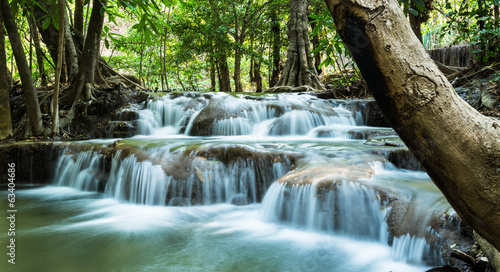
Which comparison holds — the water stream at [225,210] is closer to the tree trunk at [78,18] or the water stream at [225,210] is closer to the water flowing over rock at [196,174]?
the water flowing over rock at [196,174]

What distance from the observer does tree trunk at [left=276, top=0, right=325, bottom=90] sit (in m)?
12.4

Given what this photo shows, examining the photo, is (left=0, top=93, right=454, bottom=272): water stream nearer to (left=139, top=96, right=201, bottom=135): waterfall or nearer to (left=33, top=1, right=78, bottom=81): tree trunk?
(left=139, top=96, right=201, bottom=135): waterfall

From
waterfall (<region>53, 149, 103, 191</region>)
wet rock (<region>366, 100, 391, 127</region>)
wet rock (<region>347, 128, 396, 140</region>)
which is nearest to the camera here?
waterfall (<region>53, 149, 103, 191</region>)

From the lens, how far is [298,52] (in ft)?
41.1

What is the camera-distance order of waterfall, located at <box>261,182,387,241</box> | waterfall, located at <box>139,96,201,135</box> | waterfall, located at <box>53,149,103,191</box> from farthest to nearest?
waterfall, located at <box>139,96,201,135</box>
waterfall, located at <box>53,149,103,191</box>
waterfall, located at <box>261,182,387,241</box>

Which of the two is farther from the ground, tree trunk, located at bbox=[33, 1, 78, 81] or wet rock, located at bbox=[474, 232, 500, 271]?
tree trunk, located at bbox=[33, 1, 78, 81]

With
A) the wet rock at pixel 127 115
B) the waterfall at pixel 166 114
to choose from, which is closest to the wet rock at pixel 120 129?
the waterfall at pixel 166 114

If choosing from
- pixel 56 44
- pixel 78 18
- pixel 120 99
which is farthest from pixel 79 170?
pixel 78 18

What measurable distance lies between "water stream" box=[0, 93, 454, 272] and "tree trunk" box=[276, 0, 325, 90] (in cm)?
581

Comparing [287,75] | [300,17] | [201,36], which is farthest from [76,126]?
[300,17]

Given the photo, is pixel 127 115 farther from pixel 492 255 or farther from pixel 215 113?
pixel 492 255

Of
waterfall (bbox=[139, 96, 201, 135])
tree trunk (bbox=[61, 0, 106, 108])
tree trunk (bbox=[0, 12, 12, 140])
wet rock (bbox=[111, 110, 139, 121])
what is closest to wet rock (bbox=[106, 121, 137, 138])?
waterfall (bbox=[139, 96, 201, 135])

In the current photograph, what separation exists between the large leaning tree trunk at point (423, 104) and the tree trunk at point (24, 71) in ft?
26.1

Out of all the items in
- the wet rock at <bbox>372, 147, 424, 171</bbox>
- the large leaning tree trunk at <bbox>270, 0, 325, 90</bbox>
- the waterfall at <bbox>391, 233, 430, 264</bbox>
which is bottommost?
the waterfall at <bbox>391, 233, 430, 264</bbox>
